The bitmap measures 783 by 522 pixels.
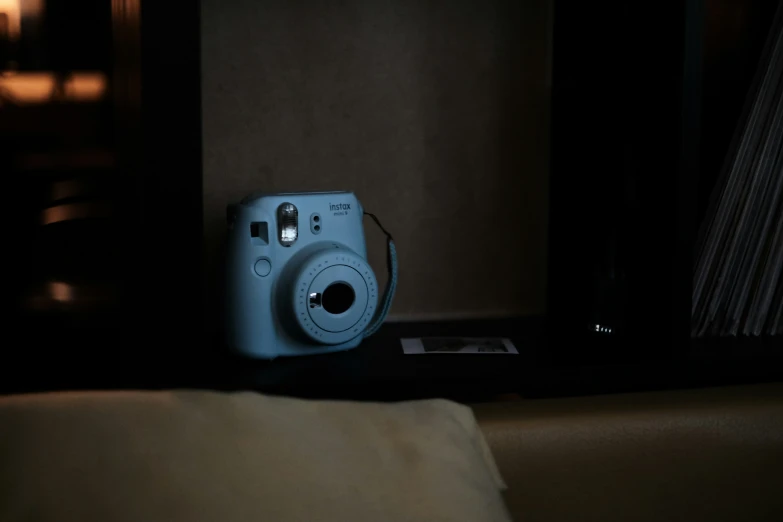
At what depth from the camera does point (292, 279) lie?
92 centimetres

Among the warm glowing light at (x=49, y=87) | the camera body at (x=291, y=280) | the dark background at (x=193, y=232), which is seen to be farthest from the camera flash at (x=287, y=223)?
the warm glowing light at (x=49, y=87)

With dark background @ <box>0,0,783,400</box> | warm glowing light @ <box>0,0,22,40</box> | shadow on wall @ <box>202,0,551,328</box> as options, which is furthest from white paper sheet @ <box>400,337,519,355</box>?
warm glowing light @ <box>0,0,22,40</box>

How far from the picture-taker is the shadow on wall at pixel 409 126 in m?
1.11

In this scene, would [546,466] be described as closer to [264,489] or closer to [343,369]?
[343,369]

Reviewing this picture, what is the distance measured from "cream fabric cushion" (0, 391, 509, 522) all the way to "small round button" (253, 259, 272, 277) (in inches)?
11.7

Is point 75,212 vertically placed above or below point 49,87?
below

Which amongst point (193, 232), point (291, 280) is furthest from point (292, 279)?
point (193, 232)

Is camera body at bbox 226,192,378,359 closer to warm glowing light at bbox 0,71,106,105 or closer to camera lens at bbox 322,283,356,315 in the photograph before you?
camera lens at bbox 322,283,356,315

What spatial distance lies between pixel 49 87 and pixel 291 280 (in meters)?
0.34

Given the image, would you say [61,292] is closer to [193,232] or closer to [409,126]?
[193,232]

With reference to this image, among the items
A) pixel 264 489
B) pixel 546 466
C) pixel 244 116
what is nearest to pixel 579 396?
pixel 546 466

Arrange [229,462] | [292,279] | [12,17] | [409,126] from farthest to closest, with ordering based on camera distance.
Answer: [409,126] < [292,279] < [12,17] < [229,462]

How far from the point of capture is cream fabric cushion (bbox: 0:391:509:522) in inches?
20.9

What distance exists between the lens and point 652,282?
1.00 m
